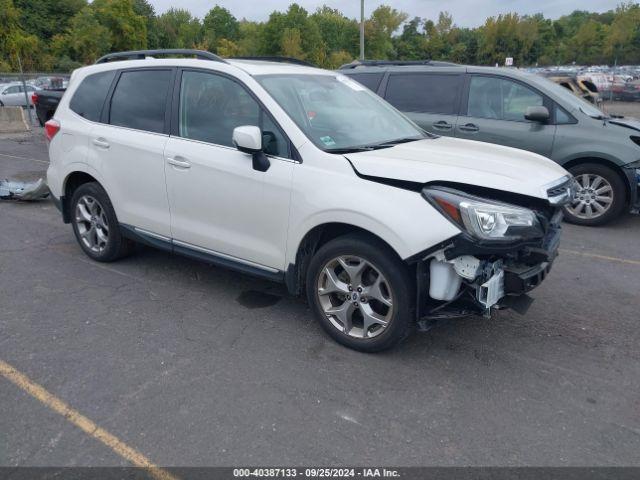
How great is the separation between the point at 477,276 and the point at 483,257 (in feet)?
0.40

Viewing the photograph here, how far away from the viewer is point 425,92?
26.2ft

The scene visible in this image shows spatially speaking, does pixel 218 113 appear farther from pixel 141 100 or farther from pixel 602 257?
pixel 602 257

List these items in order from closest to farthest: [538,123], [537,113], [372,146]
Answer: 1. [372,146]
2. [537,113]
3. [538,123]

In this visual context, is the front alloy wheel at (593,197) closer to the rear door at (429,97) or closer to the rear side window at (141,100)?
the rear door at (429,97)

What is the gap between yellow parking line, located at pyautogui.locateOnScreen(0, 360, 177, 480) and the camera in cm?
270

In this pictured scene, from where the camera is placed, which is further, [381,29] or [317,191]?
[381,29]

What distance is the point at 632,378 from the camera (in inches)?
138

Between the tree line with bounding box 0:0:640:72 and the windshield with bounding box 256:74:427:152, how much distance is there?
4502cm

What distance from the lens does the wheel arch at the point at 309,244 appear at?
3706 millimetres

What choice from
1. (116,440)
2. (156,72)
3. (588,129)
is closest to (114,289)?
(156,72)

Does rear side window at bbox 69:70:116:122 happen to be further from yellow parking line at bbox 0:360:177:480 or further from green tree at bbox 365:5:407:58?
green tree at bbox 365:5:407:58

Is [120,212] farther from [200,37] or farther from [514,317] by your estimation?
[200,37]

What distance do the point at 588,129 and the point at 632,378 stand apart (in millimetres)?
4460

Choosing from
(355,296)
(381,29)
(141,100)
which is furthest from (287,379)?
(381,29)
